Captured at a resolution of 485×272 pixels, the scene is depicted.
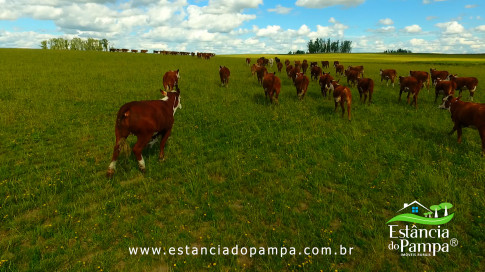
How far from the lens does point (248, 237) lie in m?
3.95

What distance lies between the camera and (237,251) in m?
3.69

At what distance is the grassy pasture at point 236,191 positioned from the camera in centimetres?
355

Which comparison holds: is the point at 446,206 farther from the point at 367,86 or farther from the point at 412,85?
the point at 412,85

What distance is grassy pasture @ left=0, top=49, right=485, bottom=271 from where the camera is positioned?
3.55 metres

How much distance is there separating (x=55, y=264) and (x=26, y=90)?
17.1m

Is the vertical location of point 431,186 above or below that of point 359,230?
above

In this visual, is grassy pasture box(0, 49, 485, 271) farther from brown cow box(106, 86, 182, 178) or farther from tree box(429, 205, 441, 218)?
brown cow box(106, 86, 182, 178)

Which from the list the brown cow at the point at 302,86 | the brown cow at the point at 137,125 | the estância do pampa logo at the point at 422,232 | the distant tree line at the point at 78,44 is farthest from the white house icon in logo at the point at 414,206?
the distant tree line at the point at 78,44

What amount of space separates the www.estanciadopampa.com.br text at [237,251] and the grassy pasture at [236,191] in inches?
3.3

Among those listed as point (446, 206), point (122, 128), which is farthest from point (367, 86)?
point (122, 128)

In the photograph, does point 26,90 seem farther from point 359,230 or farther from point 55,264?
point 359,230

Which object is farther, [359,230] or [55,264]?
[359,230]

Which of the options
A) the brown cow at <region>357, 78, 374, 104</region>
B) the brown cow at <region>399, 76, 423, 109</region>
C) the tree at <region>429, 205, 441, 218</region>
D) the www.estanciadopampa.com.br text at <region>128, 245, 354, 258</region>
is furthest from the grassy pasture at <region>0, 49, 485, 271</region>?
the brown cow at <region>357, 78, 374, 104</region>

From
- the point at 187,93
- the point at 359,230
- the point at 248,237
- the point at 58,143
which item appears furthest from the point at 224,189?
the point at 187,93
